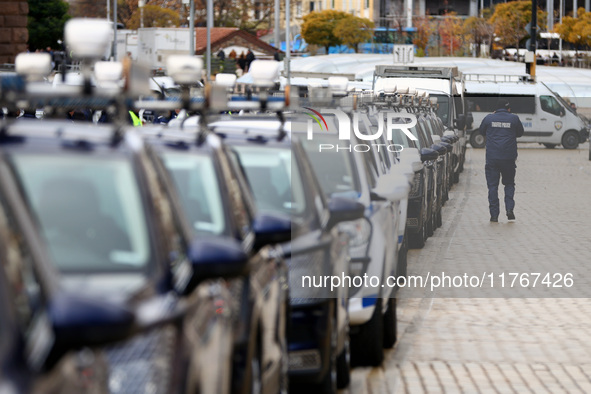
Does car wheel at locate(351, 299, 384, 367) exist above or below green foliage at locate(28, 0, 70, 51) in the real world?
below

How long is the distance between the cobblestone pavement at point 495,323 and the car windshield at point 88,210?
3930 mm

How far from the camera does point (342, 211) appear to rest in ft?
24.4

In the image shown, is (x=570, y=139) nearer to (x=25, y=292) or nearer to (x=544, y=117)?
(x=544, y=117)

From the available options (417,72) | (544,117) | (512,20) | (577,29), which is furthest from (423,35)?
(417,72)

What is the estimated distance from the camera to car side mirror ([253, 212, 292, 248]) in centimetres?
577

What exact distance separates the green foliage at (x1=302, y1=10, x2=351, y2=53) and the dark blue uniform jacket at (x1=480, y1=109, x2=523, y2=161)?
81116 millimetres

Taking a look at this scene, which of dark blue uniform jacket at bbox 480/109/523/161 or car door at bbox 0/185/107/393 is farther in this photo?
dark blue uniform jacket at bbox 480/109/523/161

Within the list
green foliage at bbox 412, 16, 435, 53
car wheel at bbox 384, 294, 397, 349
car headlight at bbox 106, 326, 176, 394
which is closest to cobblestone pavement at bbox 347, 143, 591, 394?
car wheel at bbox 384, 294, 397, 349

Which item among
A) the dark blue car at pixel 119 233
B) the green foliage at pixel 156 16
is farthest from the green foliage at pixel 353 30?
the dark blue car at pixel 119 233

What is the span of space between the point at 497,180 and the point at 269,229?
49.9 feet

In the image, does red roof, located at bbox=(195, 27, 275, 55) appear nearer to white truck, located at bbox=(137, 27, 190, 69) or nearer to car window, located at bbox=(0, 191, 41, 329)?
white truck, located at bbox=(137, 27, 190, 69)

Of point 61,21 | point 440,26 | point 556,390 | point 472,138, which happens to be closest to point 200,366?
point 556,390

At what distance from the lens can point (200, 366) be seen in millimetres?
4418

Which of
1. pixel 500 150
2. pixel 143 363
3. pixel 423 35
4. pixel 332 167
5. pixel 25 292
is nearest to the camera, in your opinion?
pixel 25 292
